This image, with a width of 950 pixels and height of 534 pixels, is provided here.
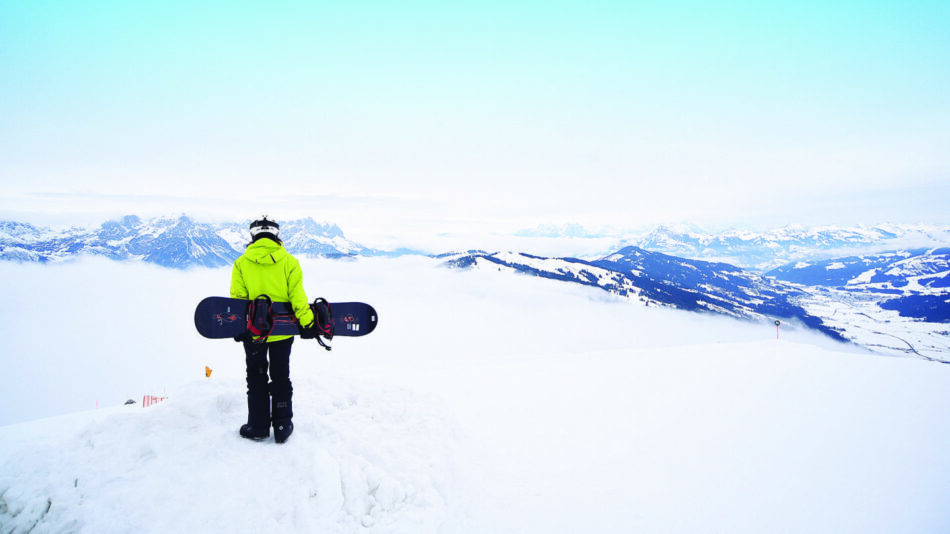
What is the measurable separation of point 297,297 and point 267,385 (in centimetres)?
167

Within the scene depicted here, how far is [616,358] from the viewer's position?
14961 millimetres

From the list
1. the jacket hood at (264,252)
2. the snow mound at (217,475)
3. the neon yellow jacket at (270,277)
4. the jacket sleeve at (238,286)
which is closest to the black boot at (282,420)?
the snow mound at (217,475)

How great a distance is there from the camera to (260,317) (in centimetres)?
624

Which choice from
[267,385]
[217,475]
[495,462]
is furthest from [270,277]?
[495,462]

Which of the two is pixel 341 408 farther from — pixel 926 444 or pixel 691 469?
pixel 926 444

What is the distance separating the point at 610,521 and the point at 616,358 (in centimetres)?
1011

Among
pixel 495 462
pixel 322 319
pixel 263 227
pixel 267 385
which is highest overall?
pixel 263 227

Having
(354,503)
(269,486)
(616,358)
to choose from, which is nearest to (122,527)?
(269,486)

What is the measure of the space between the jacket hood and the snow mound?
3.04 metres

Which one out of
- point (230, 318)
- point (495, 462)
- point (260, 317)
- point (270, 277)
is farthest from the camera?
point (495, 462)

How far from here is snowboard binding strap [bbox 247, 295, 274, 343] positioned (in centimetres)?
621

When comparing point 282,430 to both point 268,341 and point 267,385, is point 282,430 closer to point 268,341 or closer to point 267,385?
point 267,385

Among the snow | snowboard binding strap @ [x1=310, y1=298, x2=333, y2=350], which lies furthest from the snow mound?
snowboard binding strap @ [x1=310, y1=298, x2=333, y2=350]

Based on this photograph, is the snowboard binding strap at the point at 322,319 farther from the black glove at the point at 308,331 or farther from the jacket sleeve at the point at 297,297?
the jacket sleeve at the point at 297,297
